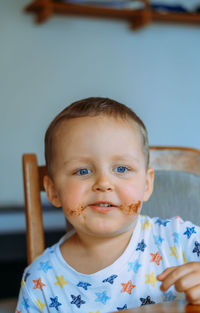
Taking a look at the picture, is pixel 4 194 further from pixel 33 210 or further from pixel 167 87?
pixel 33 210

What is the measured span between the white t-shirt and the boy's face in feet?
0.28

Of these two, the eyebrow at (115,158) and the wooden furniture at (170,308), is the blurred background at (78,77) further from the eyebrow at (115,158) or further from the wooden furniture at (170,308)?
the wooden furniture at (170,308)

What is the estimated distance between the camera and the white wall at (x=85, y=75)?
3.34m

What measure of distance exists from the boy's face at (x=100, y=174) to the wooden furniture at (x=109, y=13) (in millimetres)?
2410

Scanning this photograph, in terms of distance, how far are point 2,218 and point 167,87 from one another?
1.60 metres

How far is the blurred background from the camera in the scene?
10.9 ft

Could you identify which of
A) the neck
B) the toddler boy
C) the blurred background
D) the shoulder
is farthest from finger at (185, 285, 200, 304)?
the blurred background

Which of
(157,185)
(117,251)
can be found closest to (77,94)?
(157,185)

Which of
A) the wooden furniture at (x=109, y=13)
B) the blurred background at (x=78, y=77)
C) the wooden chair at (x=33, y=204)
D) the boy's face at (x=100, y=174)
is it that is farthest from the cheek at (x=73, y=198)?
the wooden furniture at (x=109, y=13)

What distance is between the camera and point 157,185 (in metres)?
1.19

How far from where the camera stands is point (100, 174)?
0.88 meters

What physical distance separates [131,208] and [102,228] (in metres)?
0.07

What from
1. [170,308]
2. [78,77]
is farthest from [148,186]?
[78,77]

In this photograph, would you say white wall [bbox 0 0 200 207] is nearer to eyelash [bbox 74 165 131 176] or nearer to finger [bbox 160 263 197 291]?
eyelash [bbox 74 165 131 176]
